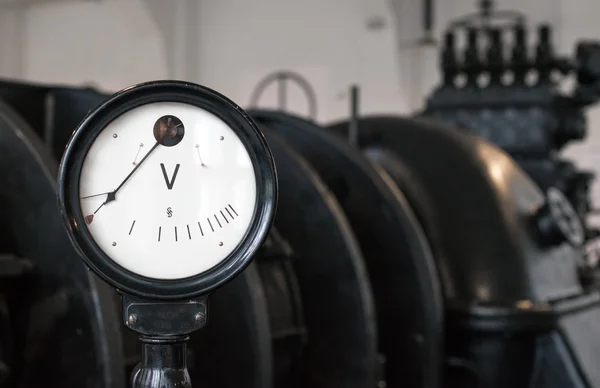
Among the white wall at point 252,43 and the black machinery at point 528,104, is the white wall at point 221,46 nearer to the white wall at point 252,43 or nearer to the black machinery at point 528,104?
the white wall at point 252,43

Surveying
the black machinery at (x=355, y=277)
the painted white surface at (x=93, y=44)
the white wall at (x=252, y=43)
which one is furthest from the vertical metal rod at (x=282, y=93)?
the black machinery at (x=355, y=277)

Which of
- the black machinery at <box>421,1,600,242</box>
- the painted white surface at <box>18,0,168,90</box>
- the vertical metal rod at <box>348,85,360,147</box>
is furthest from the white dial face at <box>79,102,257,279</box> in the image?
the painted white surface at <box>18,0,168,90</box>

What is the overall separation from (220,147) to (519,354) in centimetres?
123

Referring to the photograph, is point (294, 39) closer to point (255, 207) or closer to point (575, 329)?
point (575, 329)

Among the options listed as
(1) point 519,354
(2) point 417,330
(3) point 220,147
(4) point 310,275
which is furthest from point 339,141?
(3) point 220,147

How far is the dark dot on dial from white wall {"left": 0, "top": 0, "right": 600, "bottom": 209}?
5.86 m

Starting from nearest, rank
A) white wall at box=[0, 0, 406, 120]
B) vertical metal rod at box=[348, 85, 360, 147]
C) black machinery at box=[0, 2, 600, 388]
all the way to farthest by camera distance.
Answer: black machinery at box=[0, 2, 600, 388]
vertical metal rod at box=[348, 85, 360, 147]
white wall at box=[0, 0, 406, 120]

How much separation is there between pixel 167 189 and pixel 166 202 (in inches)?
0.5

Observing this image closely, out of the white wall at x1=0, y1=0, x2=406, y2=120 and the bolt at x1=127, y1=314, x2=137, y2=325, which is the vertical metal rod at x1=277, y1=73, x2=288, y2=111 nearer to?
the white wall at x1=0, y1=0, x2=406, y2=120

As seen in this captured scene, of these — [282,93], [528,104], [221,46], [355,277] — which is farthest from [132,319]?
[221,46]

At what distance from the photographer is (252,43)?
24.2ft

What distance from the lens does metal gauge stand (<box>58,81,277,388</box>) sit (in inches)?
29.7

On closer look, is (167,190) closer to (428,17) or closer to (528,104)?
(528,104)

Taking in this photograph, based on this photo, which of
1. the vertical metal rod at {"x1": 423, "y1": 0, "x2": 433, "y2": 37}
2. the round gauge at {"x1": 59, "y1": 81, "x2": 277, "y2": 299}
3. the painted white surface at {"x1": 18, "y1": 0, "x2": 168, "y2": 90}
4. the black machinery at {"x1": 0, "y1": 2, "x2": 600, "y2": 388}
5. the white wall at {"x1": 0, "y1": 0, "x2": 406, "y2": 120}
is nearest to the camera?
the round gauge at {"x1": 59, "y1": 81, "x2": 277, "y2": 299}
